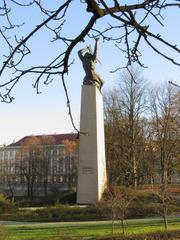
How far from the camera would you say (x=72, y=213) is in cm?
2453

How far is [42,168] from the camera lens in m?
64.1

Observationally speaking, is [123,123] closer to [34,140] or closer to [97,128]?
[97,128]

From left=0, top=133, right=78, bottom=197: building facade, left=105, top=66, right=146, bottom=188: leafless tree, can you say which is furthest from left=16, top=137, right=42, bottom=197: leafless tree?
left=105, top=66, right=146, bottom=188: leafless tree

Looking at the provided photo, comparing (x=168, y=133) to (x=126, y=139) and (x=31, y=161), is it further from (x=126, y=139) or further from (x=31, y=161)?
(x=31, y=161)

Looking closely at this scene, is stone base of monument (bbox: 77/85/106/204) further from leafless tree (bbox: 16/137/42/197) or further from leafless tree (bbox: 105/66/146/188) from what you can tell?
leafless tree (bbox: 16/137/42/197)

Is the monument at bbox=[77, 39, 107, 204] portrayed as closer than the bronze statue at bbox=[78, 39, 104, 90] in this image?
Yes

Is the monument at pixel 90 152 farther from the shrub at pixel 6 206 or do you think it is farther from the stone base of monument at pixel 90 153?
the shrub at pixel 6 206

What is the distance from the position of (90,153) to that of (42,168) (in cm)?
3701

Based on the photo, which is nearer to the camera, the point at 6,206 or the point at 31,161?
the point at 6,206

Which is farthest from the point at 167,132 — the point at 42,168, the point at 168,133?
the point at 42,168

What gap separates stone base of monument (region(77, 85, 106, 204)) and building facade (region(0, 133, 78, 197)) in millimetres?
29729

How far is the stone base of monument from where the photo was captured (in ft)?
91.4

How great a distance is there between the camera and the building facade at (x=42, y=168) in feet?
208

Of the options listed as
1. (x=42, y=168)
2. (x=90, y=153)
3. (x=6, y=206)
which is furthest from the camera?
(x=42, y=168)
